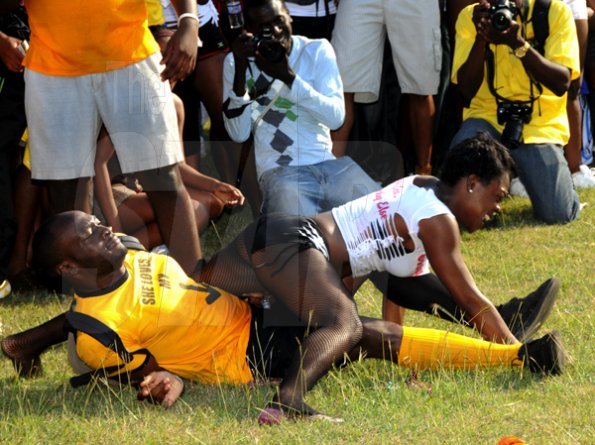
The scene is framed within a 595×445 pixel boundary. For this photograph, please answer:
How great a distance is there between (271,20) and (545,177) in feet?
6.18

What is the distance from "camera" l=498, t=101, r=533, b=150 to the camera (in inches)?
270

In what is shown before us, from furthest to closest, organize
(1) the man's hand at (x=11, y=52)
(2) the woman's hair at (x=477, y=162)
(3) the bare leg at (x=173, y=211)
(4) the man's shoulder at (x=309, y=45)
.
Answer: (4) the man's shoulder at (x=309, y=45), (1) the man's hand at (x=11, y=52), (3) the bare leg at (x=173, y=211), (2) the woman's hair at (x=477, y=162)

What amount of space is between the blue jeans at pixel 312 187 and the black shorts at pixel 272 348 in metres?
1.32

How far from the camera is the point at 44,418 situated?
4.16m

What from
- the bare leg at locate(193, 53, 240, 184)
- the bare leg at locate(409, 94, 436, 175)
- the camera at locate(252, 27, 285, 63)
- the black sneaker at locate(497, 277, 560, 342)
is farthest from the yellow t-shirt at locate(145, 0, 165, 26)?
the black sneaker at locate(497, 277, 560, 342)

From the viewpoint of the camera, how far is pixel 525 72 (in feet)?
22.5

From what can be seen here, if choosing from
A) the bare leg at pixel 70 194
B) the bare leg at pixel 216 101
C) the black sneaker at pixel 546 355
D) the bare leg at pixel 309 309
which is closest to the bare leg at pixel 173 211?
the bare leg at pixel 70 194

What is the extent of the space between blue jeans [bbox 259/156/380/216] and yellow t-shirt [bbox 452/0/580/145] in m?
1.26

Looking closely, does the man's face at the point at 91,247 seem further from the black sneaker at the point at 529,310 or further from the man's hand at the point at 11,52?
the black sneaker at the point at 529,310

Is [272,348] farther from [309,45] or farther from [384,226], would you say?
[309,45]

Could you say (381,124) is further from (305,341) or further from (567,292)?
(305,341)

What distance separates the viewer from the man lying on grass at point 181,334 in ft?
14.0

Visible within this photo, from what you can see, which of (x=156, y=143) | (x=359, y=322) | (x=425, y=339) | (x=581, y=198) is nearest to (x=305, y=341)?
(x=359, y=322)

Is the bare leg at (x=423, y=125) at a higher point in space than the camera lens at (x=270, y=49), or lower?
lower
